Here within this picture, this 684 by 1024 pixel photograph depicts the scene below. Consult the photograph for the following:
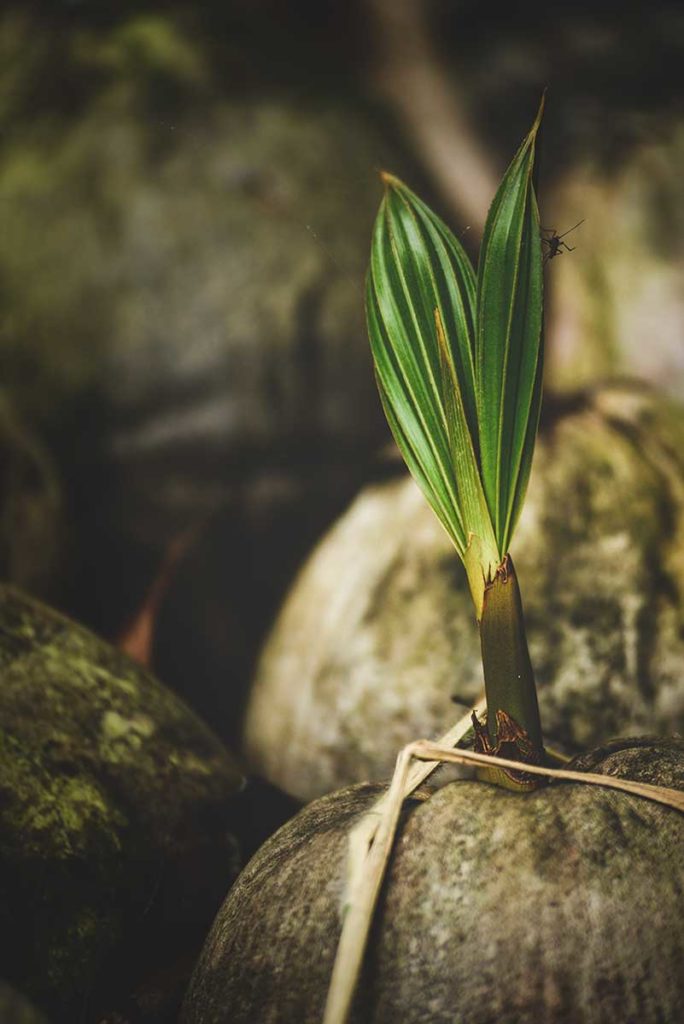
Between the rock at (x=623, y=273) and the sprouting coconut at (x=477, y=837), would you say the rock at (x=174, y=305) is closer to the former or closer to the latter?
the rock at (x=623, y=273)

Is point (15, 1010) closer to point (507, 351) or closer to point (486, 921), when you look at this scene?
point (486, 921)

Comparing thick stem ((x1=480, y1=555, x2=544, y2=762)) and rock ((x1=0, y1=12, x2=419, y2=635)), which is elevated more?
rock ((x1=0, y1=12, x2=419, y2=635))

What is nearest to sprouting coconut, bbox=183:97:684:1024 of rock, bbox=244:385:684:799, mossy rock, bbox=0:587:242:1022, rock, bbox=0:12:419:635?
mossy rock, bbox=0:587:242:1022

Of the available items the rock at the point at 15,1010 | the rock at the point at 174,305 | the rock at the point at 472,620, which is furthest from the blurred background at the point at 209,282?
the rock at the point at 15,1010

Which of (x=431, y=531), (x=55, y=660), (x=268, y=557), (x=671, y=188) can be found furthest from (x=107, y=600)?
(x=671, y=188)

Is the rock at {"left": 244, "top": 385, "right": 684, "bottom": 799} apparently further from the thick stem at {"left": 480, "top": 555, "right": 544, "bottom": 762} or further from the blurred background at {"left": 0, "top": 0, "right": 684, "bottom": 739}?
the thick stem at {"left": 480, "top": 555, "right": 544, "bottom": 762}

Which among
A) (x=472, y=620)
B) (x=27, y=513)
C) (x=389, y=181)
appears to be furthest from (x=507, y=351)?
(x=27, y=513)

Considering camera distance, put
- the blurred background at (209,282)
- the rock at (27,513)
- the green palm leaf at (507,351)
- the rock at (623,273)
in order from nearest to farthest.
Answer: the green palm leaf at (507,351) → the rock at (27,513) → the blurred background at (209,282) → the rock at (623,273)
